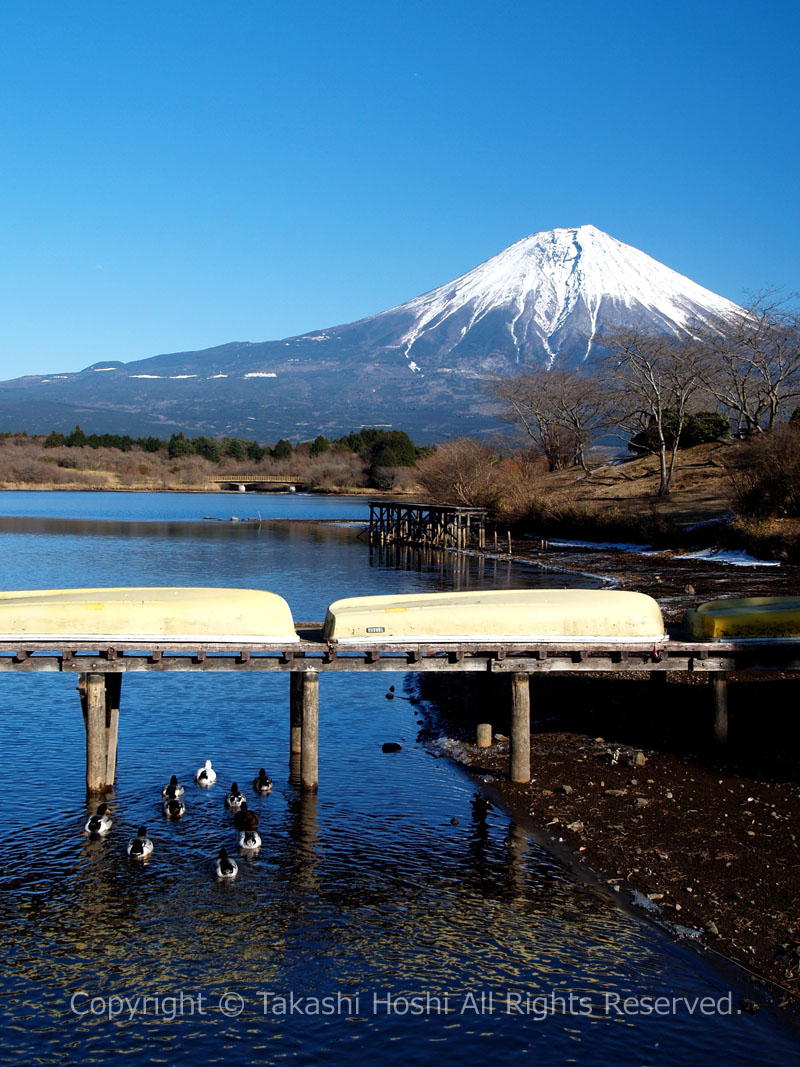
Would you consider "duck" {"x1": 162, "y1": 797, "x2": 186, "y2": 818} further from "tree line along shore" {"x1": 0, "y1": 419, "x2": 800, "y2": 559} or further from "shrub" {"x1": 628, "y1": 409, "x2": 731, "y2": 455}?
"shrub" {"x1": 628, "y1": 409, "x2": 731, "y2": 455}

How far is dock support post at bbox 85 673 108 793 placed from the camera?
1494cm

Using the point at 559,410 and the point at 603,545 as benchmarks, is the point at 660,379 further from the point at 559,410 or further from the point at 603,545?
the point at 603,545

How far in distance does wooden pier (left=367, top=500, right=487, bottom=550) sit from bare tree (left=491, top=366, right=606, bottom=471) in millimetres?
12804

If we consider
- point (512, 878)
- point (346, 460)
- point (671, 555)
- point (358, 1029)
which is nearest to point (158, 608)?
point (512, 878)

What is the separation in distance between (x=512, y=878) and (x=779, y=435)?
3632cm

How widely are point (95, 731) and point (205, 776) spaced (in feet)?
5.87

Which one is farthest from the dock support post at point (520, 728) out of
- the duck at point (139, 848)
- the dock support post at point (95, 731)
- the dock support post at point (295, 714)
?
the dock support post at point (95, 731)

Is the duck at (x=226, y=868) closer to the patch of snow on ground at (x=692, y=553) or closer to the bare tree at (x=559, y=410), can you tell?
the patch of snow on ground at (x=692, y=553)

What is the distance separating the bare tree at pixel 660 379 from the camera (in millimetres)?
59312

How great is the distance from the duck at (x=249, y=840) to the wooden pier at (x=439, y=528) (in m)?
47.3

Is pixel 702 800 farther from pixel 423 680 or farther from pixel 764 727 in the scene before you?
pixel 423 680

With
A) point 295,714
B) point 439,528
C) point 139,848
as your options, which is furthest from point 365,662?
point 439,528

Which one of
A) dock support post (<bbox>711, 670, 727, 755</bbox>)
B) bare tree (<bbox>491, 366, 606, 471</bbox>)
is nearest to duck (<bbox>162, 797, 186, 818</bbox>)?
dock support post (<bbox>711, 670, 727, 755</bbox>)

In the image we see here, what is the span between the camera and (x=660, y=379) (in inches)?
2601
